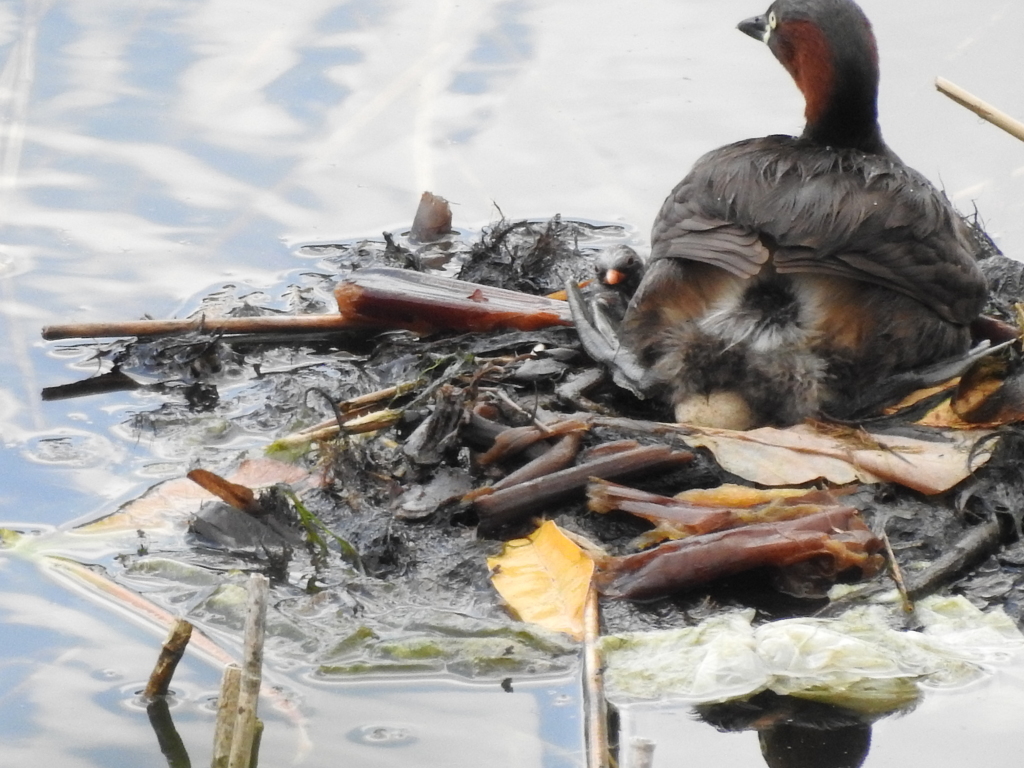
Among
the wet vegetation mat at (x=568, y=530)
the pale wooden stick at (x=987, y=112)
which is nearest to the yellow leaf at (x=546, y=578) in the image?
the wet vegetation mat at (x=568, y=530)

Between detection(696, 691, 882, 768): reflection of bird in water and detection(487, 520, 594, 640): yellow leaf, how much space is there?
0.40 metres

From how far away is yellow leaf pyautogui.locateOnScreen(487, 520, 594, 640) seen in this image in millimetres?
3342

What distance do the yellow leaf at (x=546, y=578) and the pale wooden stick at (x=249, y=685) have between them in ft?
3.24

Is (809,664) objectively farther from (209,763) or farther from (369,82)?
(369,82)

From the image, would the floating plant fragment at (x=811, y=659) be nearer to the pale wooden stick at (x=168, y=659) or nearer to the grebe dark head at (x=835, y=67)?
the pale wooden stick at (x=168, y=659)

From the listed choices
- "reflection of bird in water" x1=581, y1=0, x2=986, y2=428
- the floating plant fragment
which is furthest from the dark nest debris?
"reflection of bird in water" x1=581, y1=0, x2=986, y2=428

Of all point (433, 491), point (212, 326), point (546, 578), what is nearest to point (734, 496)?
point (546, 578)

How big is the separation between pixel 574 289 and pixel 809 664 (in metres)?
1.75

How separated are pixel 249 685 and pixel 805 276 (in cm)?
197

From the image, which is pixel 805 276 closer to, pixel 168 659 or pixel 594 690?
pixel 594 690

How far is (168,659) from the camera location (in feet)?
9.31

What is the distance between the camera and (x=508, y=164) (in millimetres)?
6242

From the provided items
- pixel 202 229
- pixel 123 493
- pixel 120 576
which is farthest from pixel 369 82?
pixel 120 576

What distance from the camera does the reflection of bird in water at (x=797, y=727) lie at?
294 centimetres
